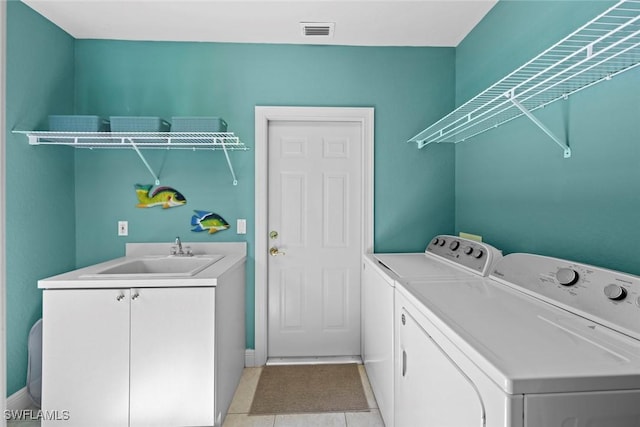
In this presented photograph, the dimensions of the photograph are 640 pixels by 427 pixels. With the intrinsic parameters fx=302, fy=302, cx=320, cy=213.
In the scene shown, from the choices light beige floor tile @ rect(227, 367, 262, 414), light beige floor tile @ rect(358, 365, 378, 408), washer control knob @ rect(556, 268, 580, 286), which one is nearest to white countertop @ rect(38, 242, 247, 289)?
light beige floor tile @ rect(227, 367, 262, 414)

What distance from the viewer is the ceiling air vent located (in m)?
2.06

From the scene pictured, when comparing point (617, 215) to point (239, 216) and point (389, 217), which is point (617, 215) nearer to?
point (389, 217)

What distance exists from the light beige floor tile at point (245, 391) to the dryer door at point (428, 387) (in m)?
1.00

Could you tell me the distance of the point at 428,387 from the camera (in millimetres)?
1060

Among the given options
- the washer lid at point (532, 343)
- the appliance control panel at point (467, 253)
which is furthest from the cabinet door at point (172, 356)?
the appliance control panel at point (467, 253)

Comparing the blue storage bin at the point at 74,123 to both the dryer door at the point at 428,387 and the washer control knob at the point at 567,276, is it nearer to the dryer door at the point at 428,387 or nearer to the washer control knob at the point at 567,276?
the dryer door at the point at 428,387

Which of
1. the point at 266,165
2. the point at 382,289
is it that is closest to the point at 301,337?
the point at 382,289

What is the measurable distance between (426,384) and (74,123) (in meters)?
2.42

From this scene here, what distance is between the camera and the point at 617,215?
1.12m

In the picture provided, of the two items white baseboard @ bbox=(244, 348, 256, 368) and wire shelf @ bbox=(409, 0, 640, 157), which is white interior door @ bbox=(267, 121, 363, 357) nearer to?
white baseboard @ bbox=(244, 348, 256, 368)

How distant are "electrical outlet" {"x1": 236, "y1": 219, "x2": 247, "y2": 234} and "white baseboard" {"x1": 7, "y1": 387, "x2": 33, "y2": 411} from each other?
1.60m

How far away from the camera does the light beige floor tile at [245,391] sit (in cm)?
188

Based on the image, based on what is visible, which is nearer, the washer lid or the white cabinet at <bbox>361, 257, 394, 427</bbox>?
the washer lid

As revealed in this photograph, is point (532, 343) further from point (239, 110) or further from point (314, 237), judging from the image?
point (239, 110)
